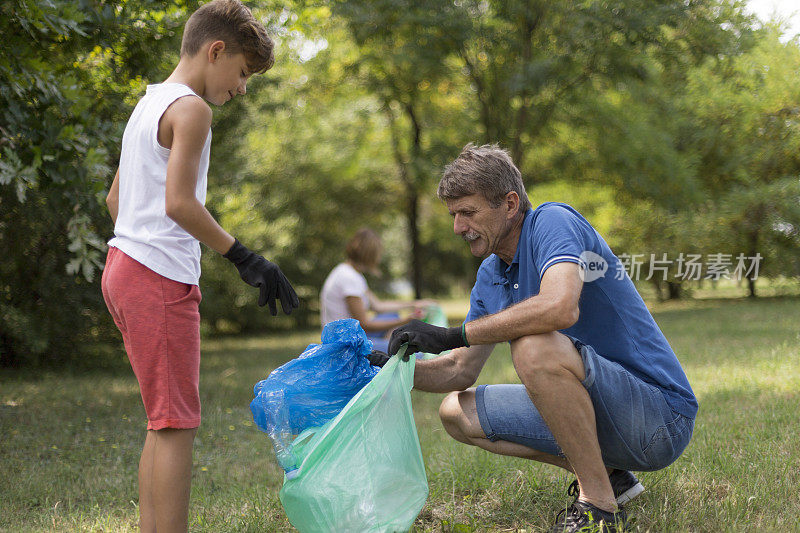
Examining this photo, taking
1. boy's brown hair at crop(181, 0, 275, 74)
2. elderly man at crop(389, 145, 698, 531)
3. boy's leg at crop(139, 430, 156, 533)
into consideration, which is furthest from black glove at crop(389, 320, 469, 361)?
boy's brown hair at crop(181, 0, 275, 74)

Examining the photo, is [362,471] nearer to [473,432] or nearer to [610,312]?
[473,432]

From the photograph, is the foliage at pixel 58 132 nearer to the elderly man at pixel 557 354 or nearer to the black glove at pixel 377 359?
the black glove at pixel 377 359

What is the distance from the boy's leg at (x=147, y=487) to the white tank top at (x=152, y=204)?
50 centimetres

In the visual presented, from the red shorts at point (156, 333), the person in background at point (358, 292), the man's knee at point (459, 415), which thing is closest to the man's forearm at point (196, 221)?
the red shorts at point (156, 333)

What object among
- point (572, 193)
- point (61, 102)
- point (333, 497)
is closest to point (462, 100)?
point (572, 193)

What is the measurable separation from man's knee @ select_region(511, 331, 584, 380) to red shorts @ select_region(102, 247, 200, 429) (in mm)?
994

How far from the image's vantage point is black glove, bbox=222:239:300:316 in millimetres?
2193

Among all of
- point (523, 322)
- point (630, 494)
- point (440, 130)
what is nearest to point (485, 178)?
point (523, 322)

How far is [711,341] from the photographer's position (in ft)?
25.1

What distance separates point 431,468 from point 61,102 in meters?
2.66

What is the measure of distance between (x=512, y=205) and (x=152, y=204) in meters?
1.20

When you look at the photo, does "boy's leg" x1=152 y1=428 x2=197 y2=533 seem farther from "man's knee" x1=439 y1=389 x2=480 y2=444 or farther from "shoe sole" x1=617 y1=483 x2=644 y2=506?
"shoe sole" x1=617 y1=483 x2=644 y2=506

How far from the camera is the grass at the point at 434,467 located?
269 centimetres

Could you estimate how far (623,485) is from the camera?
272 centimetres
